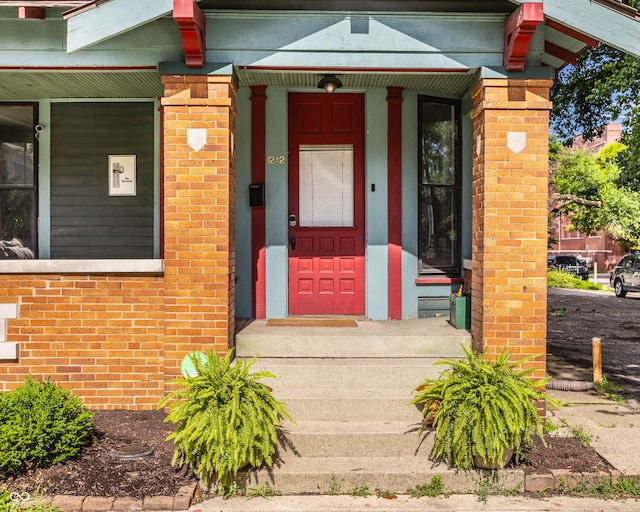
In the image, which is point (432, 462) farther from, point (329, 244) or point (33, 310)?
point (33, 310)

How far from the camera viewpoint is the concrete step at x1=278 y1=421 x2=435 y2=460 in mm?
4898

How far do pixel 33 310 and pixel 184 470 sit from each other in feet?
7.98

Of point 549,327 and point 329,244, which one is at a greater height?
point 329,244

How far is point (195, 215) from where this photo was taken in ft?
18.7

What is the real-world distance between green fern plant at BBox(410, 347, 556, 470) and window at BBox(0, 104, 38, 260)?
226 inches

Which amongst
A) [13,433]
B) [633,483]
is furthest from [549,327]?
[13,433]

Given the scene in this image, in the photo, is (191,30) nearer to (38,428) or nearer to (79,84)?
(79,84)

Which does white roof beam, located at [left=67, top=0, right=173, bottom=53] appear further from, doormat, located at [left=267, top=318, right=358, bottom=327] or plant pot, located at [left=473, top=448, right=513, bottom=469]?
plant pot, located at [left=473, top=448, right=513, bottom=469]

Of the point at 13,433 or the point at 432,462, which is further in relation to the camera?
the point at 432,462

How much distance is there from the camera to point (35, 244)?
7.70 metres

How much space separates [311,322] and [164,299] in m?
1.89

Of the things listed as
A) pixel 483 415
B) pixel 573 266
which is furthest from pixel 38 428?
pixel 573 266

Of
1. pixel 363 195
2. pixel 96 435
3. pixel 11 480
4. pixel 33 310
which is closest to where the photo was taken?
pixel 11 480

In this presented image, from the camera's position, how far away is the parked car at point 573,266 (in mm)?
35250
